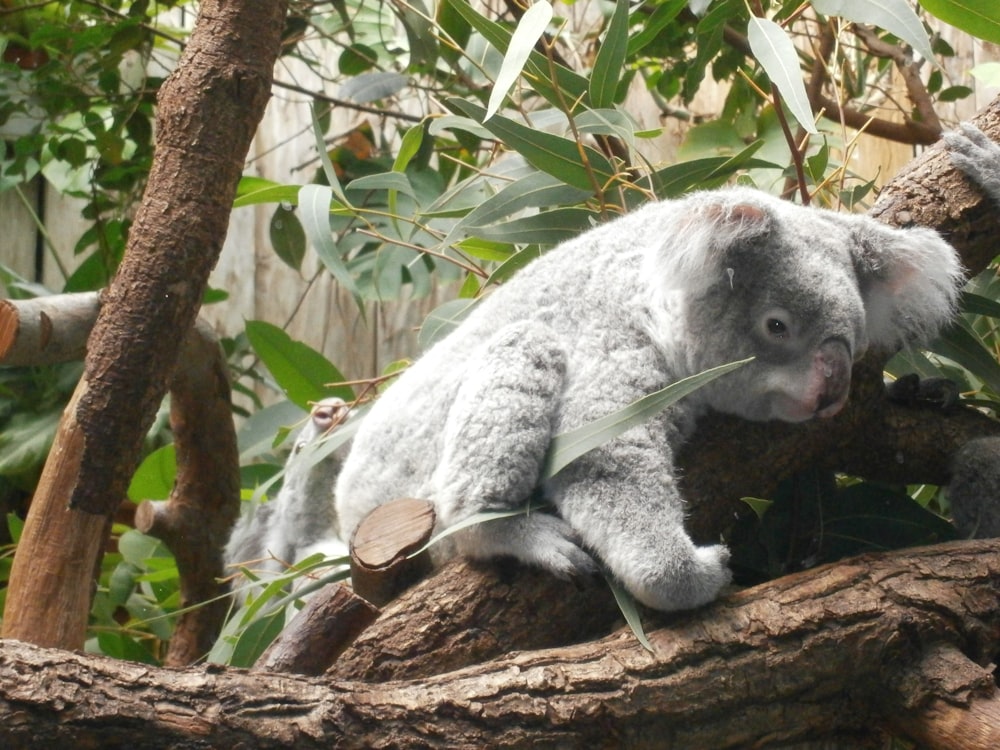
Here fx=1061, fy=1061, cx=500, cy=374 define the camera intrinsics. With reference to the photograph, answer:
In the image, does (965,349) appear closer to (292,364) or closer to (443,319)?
(443,319)

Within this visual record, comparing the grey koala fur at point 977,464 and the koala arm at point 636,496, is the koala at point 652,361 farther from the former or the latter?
the grey koala fur at point 977,464

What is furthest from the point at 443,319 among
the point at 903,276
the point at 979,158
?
the point at 979,158

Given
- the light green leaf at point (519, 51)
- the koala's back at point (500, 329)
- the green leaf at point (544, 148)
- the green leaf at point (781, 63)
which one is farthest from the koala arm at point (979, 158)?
the light green leaf at point (519, 51)

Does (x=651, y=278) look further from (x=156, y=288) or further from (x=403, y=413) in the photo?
(x=156, y=288)

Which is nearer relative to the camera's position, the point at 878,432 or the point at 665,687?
the point at 665,687

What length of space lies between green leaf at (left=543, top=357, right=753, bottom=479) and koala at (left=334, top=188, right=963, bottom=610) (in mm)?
71

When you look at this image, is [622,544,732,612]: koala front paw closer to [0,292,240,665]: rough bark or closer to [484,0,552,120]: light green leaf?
[484,0,552,120]: light green leaf

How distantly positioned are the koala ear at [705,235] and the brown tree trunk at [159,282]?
3.96ft

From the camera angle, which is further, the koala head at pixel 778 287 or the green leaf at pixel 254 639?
the green leaf at pixel 254 639

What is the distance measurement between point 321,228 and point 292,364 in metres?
1.25

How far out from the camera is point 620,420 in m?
1.90

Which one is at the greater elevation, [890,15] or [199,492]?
[890,15]

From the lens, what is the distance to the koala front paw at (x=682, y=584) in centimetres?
187

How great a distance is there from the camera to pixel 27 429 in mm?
4430
